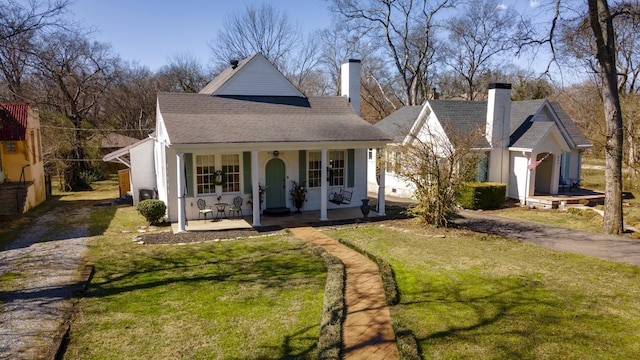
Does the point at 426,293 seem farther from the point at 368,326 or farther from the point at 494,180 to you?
the point at 494,180

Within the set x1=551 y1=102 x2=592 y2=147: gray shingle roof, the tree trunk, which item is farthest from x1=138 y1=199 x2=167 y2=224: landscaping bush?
x1=551 y1=102 x2=592 y2=147: gray shingle roof

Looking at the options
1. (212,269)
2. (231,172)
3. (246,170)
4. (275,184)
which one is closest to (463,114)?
(275,184)

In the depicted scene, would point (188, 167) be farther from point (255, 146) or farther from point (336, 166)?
point (336, 166)

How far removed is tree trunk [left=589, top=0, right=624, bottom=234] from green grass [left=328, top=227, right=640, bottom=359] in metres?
4.42

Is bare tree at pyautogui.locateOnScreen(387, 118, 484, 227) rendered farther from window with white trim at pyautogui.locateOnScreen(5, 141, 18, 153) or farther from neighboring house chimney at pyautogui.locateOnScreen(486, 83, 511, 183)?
window with white trim at pyautogui.locateOnScreen(5, 141, 18, 153)

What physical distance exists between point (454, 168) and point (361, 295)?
760 cm

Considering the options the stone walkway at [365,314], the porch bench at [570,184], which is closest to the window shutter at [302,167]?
the stone walkway at [365,314]

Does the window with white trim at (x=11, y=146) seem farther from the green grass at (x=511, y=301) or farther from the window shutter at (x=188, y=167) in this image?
the green grass at (x=511, y=301)

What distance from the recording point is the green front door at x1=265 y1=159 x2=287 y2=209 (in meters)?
16.7

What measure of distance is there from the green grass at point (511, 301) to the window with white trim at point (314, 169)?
5126 millimetres

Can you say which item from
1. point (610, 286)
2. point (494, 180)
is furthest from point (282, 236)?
point (494, 180)

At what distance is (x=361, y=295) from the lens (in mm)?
8641

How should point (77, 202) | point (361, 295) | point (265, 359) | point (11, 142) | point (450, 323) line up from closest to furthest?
point (265, 359)
point (450, 323)
point (361, 295)
point (11, 142)
point (77, 202)

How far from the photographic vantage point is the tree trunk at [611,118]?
46.8 feet
